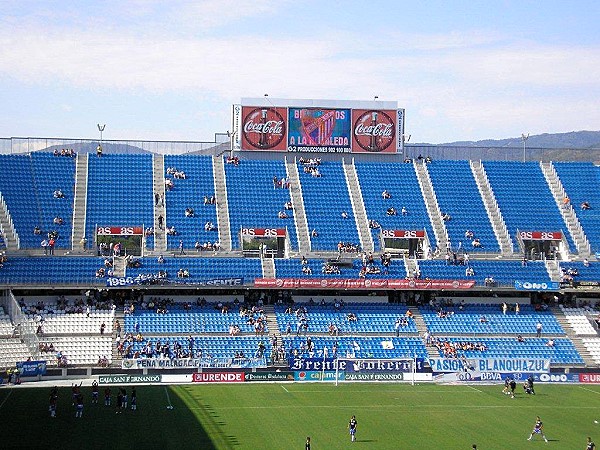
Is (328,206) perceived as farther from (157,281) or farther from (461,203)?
(157,281)

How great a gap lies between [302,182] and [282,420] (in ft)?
129

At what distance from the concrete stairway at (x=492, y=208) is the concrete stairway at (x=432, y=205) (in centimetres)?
467

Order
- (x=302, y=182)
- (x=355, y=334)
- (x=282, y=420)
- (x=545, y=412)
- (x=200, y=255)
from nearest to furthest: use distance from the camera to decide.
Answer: (x=282, y=420), (x=545, y=412), (x=355, y=334), (x=200, y=255), (x=302, y=182)

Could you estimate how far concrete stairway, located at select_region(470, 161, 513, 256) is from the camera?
85625 millimetres

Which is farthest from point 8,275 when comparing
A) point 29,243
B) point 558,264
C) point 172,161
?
point 558,264

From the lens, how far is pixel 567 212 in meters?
89.6

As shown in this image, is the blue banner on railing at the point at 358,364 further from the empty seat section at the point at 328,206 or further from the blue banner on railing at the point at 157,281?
the empty seat section at the point at 328,206

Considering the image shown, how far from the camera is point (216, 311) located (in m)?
75.6

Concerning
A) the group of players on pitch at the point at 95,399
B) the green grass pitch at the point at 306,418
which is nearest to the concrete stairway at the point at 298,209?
the green grass pitch at the point at 306,418

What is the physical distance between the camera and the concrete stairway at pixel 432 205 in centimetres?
8500

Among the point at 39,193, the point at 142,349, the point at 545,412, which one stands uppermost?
the point at 39,193

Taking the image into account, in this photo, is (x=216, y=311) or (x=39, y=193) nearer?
(x=216, y=311)

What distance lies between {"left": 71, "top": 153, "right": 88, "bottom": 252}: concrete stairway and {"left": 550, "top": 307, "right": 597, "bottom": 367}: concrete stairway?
38.2 m

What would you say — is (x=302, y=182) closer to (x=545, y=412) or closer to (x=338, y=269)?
(x=338, y=269)
